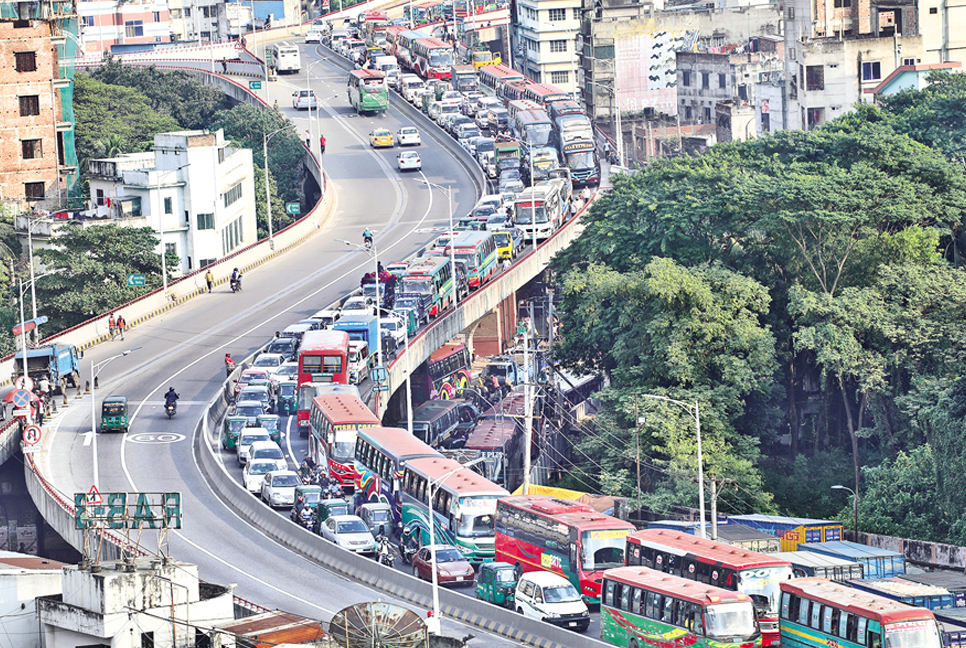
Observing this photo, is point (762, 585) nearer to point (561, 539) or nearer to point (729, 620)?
point (729, 620)

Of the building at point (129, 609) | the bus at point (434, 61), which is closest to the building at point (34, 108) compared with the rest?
the bus at point (434, 61)

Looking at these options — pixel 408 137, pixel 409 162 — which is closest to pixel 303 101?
pixel 408 137

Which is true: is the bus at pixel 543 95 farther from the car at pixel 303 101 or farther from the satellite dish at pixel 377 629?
the satellite dish at pixel 377 629

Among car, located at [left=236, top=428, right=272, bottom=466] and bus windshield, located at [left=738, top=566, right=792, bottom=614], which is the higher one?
car, located at [left=236, top=428, right=272, bottom=466]

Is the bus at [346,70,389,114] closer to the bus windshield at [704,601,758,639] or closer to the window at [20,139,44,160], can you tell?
the window at [20,139,44,160]

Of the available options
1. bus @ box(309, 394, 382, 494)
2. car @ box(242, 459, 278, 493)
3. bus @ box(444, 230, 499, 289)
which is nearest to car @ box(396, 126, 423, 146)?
bus @ box(444, 230, 499, 289)

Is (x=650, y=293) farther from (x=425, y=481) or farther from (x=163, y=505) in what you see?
(x=163, y=505)
